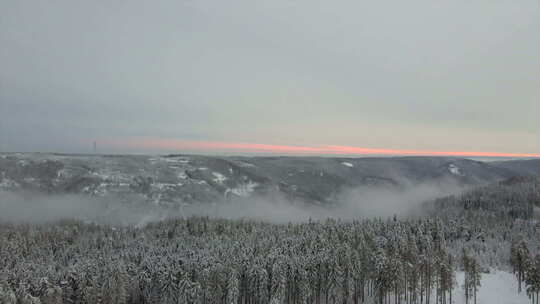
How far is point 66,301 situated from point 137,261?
3916 centimetres

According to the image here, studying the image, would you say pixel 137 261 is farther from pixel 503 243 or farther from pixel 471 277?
pixel 503 243

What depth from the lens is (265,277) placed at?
80.9 meters

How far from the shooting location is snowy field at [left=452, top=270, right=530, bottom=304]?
90.9 m

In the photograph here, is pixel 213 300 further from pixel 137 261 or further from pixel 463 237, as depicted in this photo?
pixel 463 237

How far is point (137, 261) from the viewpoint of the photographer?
12212 centimetres

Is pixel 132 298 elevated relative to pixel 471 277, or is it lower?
lower

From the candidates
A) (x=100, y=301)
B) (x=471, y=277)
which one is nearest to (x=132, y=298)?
(x=100, y=301)

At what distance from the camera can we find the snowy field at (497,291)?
298ft

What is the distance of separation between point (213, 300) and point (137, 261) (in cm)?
5191

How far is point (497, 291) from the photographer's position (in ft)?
317

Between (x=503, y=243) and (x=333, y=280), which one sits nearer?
(x=333, y=280)

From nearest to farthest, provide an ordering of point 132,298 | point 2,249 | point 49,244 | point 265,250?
1. point 132,298
2. point 265,250
3. point 2,249
4. point 49,244

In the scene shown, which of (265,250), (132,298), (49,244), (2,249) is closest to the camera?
(132,298)

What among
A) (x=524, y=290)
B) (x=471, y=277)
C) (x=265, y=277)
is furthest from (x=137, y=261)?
(x=524, y=290)
